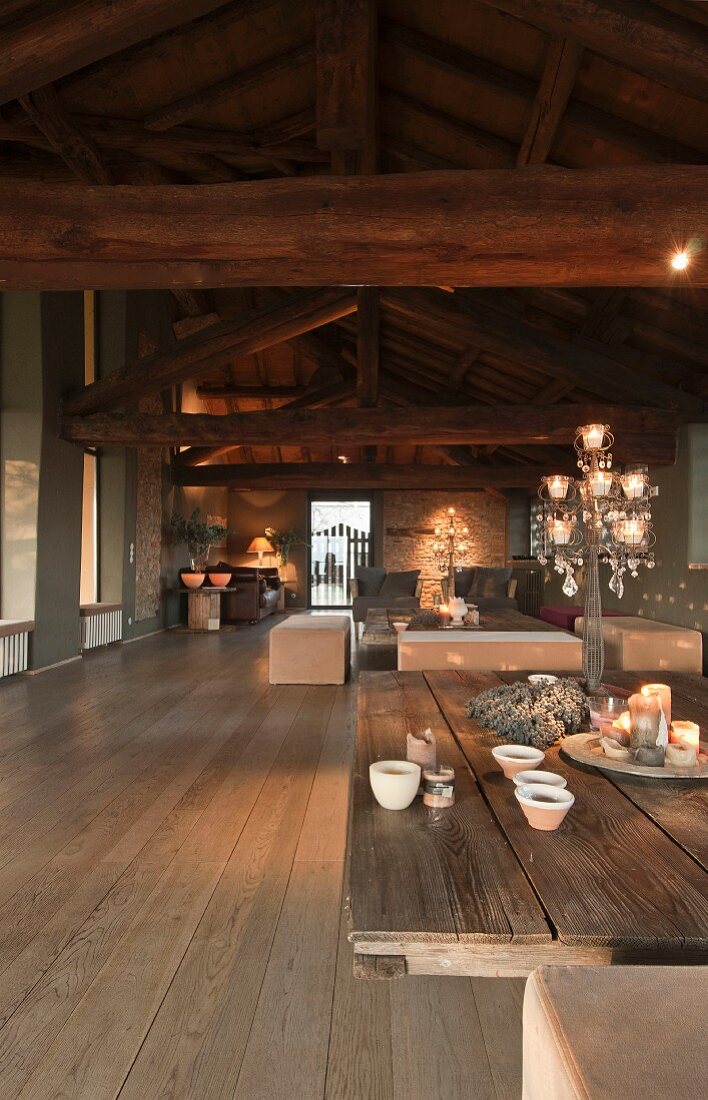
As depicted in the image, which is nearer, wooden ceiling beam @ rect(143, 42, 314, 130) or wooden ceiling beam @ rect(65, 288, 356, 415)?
wooden ceiling beam @ rect(143, 42, 314, 130)

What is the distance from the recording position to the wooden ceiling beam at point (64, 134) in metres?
4.35

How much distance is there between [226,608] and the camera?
11.3m

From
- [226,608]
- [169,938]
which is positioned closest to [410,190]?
[169,938]

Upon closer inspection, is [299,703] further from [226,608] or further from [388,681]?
[226,608]

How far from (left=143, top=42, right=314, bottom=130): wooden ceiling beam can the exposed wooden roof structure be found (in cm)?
1

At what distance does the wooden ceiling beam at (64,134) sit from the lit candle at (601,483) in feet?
12.8

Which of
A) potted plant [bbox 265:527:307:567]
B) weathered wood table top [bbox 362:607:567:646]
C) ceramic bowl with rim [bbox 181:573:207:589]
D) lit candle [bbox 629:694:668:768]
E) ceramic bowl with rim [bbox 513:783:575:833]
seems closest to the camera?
ceramic bowl with rim [bbox 513:783:575:833]

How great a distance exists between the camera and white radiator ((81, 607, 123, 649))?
7820 mm

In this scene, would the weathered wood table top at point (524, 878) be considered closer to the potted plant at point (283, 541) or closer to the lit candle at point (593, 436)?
the lit candle at point (593, 436)

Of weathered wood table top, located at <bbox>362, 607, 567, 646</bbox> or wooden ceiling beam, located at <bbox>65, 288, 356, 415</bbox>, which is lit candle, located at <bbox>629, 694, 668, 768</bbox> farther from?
wooden ceiling beam, located at <bbox>65, 288, 356, 415</bbox>

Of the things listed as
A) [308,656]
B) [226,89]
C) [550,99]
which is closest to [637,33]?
[550,99]

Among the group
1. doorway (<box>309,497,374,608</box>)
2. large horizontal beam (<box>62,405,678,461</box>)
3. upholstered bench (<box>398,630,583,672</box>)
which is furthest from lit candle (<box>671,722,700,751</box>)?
doorway (<box>309,497,374,608</box>)

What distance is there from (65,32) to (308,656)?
14.2ft

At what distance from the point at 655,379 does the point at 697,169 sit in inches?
156
